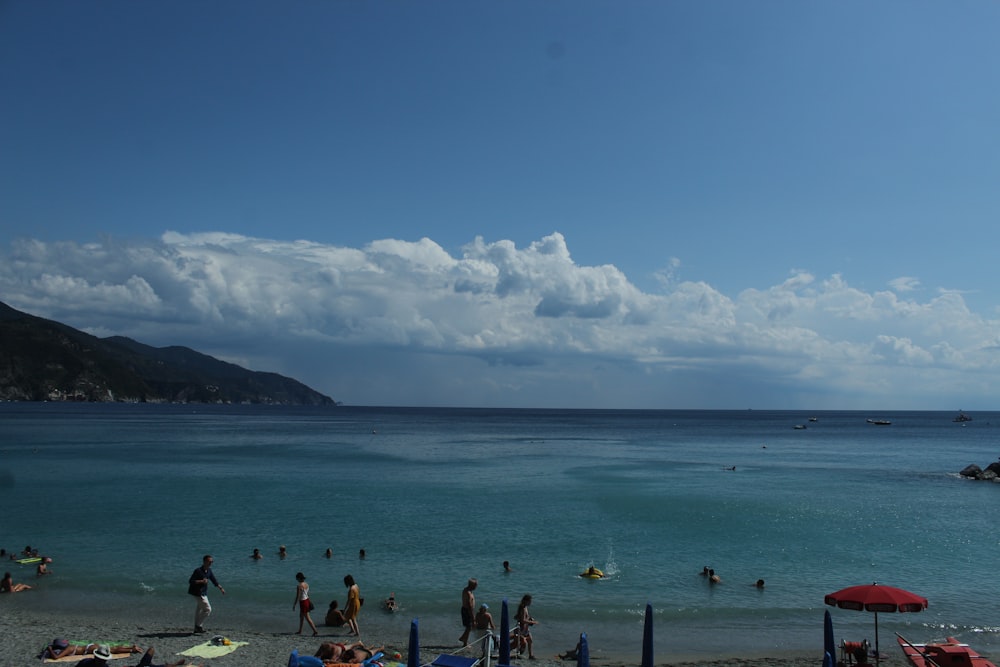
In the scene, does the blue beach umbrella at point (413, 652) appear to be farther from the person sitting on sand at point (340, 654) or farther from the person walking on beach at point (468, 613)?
the person walking on beach at point (468, 613)

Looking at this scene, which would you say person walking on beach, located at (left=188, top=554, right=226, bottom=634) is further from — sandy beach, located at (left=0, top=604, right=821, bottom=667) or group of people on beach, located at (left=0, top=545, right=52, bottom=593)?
group of people on beach, located at (left=0, top=545, right=52, bottom=593)

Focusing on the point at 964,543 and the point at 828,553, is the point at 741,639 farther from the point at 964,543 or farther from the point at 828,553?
the point at 964,543

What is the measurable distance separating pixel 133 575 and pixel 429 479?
98.0 feet

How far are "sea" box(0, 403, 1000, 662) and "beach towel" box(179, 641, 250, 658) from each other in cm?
165

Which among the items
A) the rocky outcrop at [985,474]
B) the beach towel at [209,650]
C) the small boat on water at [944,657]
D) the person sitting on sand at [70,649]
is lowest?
the beach towel at [209,650]

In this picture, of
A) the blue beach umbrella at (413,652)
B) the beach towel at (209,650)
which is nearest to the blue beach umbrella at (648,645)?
the blue beach umbrella at (413,652)

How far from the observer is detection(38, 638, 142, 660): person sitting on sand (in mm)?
15406

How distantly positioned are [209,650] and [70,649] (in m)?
2.90

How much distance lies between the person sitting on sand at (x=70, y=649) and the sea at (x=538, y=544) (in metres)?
2.85

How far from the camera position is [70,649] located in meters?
15.6

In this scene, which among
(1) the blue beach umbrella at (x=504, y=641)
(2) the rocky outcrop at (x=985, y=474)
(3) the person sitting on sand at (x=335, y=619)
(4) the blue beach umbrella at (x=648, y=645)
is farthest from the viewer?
(2) the rocky outcrop at (x=985, y=474)

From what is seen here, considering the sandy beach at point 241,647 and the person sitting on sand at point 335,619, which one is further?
the person sitting on sand at point 335,619

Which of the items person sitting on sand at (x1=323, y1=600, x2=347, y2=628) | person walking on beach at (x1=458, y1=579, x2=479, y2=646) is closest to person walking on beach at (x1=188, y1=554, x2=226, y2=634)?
person sitting on sand at (x1=323, y1=600, x2=347, y2=628)

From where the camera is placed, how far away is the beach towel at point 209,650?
16.0 metres
